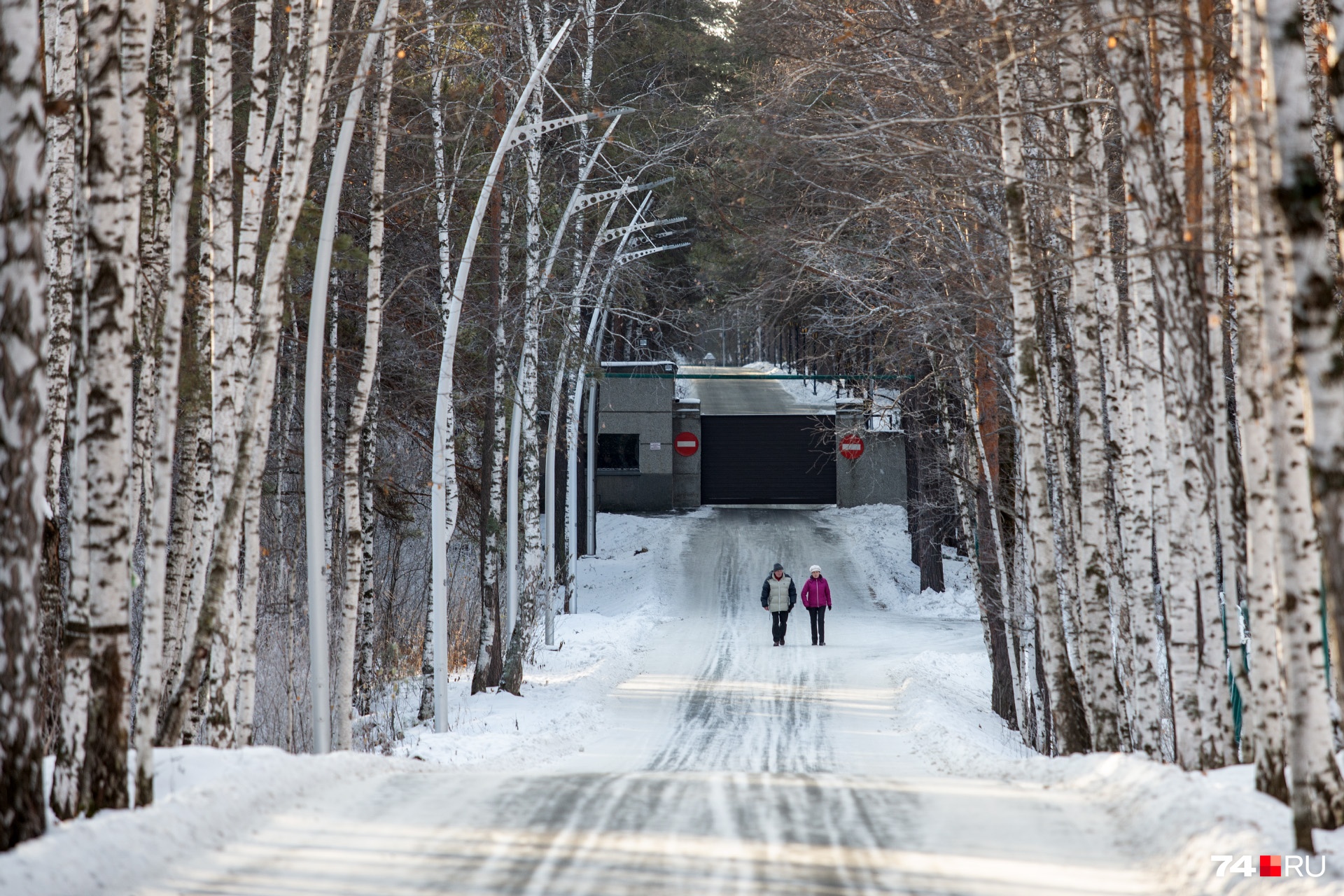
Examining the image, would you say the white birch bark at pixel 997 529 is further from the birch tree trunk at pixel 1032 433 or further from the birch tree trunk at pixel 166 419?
the birch tree trunk at pixel 166 419

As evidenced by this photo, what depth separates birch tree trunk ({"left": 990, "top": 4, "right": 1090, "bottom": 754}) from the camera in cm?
953

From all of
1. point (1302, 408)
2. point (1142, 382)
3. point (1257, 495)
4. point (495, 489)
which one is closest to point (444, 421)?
point (495, 489)

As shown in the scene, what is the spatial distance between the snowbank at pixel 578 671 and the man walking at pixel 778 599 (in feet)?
9.02

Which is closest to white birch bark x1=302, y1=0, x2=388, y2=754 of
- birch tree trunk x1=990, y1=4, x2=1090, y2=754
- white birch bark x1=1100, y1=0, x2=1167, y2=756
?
birch tree trunk x1=990, y1=4, x2=1090, y2=754

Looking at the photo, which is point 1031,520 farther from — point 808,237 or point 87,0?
point 87,0

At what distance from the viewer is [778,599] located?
2283cm

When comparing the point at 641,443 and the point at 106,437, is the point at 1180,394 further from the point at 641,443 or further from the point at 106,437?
the point at 641,443

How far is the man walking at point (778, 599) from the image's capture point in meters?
22.8

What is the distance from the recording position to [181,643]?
10367mm

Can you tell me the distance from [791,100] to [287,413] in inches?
369

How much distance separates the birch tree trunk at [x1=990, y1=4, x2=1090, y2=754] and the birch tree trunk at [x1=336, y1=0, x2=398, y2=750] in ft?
19.1

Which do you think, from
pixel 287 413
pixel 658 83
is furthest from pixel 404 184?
pixel 658 83

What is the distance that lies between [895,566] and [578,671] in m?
16.1

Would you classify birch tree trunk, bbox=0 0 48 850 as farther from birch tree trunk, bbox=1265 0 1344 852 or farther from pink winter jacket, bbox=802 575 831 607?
pink winter jacket, bbox=802 575 831 607
